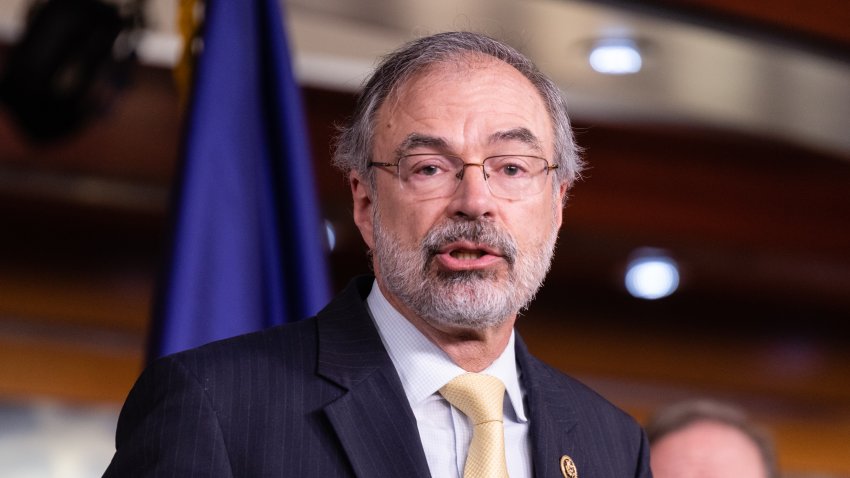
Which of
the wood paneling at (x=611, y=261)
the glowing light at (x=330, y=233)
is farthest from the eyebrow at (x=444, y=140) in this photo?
the glowing light at (x=330, y=233)

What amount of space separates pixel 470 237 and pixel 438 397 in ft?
0.73

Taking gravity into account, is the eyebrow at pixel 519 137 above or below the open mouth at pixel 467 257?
above

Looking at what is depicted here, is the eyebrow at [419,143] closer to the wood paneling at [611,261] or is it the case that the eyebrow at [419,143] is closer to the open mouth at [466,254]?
the open mouth at [466,254]

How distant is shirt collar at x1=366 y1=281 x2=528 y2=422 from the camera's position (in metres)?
1.67

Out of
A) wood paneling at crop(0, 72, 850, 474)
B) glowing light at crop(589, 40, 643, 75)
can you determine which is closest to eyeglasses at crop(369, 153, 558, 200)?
glowing light at crop(589, 40, 643, 75)

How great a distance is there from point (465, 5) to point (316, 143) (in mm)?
1323

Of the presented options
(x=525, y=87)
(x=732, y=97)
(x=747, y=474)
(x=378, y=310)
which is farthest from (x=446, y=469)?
(x=732, y=97)

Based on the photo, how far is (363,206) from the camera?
1873 mm

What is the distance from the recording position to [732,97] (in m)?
4.85

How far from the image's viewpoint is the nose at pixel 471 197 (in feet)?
5.41

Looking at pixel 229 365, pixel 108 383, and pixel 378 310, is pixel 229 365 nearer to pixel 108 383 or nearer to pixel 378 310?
pixel 378 310

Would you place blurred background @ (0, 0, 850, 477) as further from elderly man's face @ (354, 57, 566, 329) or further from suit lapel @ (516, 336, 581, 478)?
suit lapel @ (516, 336, 581, 478)

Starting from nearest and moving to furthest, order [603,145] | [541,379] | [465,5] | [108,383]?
1. [541,379]
2. [465,5]
3. [603,145]
4. [108,383]

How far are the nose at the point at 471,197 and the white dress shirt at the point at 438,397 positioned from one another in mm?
188
